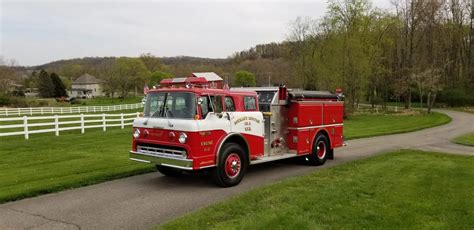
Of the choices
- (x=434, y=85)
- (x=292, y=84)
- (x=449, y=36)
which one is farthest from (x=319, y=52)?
(x=449, y=36)

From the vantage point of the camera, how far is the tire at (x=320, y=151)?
12.5m

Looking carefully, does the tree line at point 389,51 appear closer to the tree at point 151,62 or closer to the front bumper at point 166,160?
the front bumper at point 166,160

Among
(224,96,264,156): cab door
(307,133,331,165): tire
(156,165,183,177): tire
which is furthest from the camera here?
(307,133,331,165): tire

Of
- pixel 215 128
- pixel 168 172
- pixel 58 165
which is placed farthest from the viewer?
pixel 58 165

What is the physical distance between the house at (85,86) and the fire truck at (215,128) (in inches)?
5179

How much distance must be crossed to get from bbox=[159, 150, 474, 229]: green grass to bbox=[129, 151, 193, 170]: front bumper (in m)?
1.30

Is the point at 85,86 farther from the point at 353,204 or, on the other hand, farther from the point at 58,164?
the point at 353,204

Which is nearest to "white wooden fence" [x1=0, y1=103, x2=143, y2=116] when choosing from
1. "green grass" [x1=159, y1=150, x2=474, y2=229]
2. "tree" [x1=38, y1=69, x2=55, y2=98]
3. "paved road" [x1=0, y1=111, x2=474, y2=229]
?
"paved road" [x1=0, y1=111, x2=474, y2=229]

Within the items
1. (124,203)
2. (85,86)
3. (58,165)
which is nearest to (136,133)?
(124,203)

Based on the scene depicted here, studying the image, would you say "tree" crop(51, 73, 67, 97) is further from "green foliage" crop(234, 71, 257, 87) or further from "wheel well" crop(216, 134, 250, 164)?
"wheel well" crop(216, 134, 250, 164)

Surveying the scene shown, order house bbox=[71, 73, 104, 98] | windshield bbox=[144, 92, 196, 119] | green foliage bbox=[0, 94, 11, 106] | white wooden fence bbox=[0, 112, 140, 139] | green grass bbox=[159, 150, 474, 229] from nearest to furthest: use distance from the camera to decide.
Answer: green grass bbox=[159, 150, 474, 229] < windshield bbox=[144, 92, 196, 119] < white wooden fence bbox=[0, 112, 140, 139] < green foliage bbox=[0, 94, 11, 106] < house bbox=[71, 73, 104, 98]

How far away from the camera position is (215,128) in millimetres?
9031

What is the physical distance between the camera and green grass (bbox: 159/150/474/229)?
21.1 feet

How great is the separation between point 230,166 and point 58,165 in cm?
530
